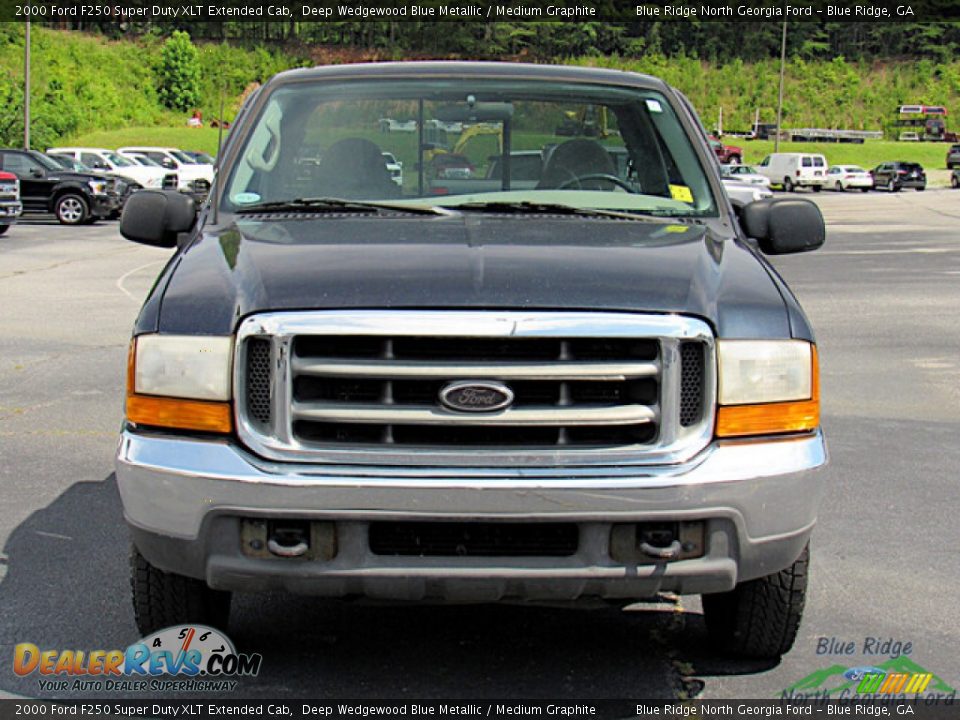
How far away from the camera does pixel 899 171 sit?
6025 centimetres

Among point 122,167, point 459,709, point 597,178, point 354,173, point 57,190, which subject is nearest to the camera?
point 459,709

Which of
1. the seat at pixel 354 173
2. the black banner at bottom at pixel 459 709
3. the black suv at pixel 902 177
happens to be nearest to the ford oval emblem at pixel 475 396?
the black banner at bottom at pixel 459 709

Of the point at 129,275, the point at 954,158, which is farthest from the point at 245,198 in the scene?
the point at 954,158

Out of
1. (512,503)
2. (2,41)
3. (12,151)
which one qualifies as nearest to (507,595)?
(512,503)

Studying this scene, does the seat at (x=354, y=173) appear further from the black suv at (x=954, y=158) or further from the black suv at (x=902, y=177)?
the black suv at (x=954, y=158)

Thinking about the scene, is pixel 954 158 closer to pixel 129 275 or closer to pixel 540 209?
pixel 129 275

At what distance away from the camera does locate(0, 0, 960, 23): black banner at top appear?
12100 cm

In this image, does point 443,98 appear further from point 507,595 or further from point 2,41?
point 2,41

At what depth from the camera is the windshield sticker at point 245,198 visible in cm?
486

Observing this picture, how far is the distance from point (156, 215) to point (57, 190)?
88.2 ft

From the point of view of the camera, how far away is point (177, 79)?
105500 millimetres

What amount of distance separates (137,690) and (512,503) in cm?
135

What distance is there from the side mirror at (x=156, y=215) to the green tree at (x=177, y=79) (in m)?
103

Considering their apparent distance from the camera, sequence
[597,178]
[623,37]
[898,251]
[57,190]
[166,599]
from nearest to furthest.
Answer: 1. [166,599]
2. [597,178]
3. [898,251]
4. [57,190]
5. [623,37]
